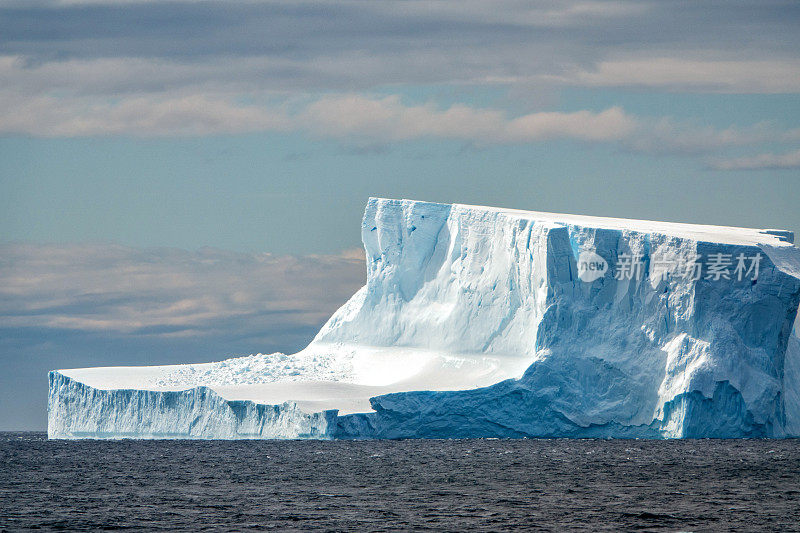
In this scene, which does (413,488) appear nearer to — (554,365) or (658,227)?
(554,365)

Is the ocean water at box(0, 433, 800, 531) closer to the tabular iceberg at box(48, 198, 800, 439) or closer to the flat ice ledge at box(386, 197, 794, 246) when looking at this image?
the tabular iceberg at box(48, 198, 800, 439)

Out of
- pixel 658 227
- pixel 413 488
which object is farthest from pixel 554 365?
pixel 413 488

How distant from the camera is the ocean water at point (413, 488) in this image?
17.6 metres

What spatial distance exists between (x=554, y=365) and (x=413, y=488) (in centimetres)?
842

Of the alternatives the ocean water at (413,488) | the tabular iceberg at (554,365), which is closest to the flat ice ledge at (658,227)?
the tabular iceberg at (554,365)

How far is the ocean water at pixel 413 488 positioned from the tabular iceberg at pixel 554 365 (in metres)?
0.84

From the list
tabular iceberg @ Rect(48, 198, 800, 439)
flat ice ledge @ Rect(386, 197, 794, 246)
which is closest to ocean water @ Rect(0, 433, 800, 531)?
tabular iceberg @ Rect(48, 198, 800, 439)

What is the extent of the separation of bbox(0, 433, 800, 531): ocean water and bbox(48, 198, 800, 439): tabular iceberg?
0.84 m

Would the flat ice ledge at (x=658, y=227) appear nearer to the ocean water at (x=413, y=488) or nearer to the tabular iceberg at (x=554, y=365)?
the tabular iceberg at (x=554, y=365)

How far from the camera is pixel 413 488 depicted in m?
21.8

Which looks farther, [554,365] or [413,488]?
[554,365]

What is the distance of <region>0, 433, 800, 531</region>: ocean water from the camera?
57.7ft

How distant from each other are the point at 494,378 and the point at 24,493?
475 inches

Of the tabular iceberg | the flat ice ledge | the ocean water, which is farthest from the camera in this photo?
the flat ice ledge
